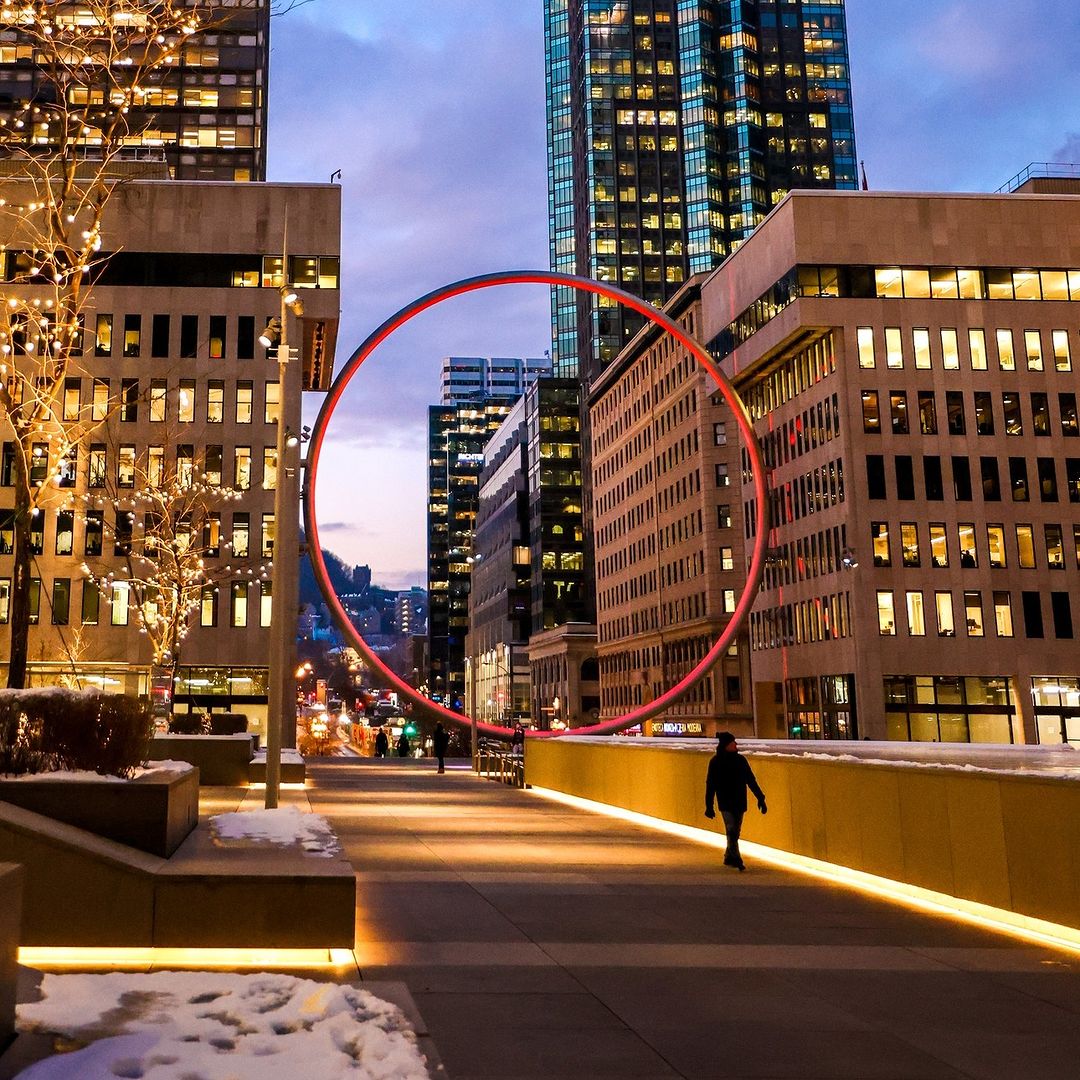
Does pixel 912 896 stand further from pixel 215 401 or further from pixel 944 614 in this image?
pixel 944 614

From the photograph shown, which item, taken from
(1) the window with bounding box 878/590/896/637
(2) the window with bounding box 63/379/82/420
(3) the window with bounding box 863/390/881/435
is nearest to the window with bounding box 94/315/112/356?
(2) the window with bounding box 63/379/82/420

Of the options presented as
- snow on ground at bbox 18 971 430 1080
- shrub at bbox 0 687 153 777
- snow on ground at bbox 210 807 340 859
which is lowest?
snow on ground at bbox 18 971 430 1080

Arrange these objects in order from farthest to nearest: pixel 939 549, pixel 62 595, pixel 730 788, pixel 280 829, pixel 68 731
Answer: pixel 939 549, pixel 62 595, pixel 730 788, pixel 280 829, pixel 68 731

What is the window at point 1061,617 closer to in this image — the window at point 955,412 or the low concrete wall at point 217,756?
the window at point 955,412

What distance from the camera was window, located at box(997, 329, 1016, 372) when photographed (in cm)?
7812

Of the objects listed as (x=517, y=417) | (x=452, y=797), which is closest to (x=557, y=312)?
(x=517, y=417)

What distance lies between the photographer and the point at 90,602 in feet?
218

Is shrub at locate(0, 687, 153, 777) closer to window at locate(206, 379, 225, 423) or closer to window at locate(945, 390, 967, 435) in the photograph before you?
window at locate(206, 379, 225, 423)

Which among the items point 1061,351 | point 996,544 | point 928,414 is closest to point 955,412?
point 928,414

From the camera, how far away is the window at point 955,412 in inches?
3036

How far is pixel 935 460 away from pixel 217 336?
4737 cm

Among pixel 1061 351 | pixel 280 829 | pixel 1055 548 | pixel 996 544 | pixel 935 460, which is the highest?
pixel 1061 351

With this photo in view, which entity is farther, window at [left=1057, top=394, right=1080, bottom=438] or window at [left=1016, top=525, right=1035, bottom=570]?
window at [left=1057, top=394, right=1080, bottom=438]

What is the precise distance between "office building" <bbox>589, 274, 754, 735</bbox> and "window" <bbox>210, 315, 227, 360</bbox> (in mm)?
46897
